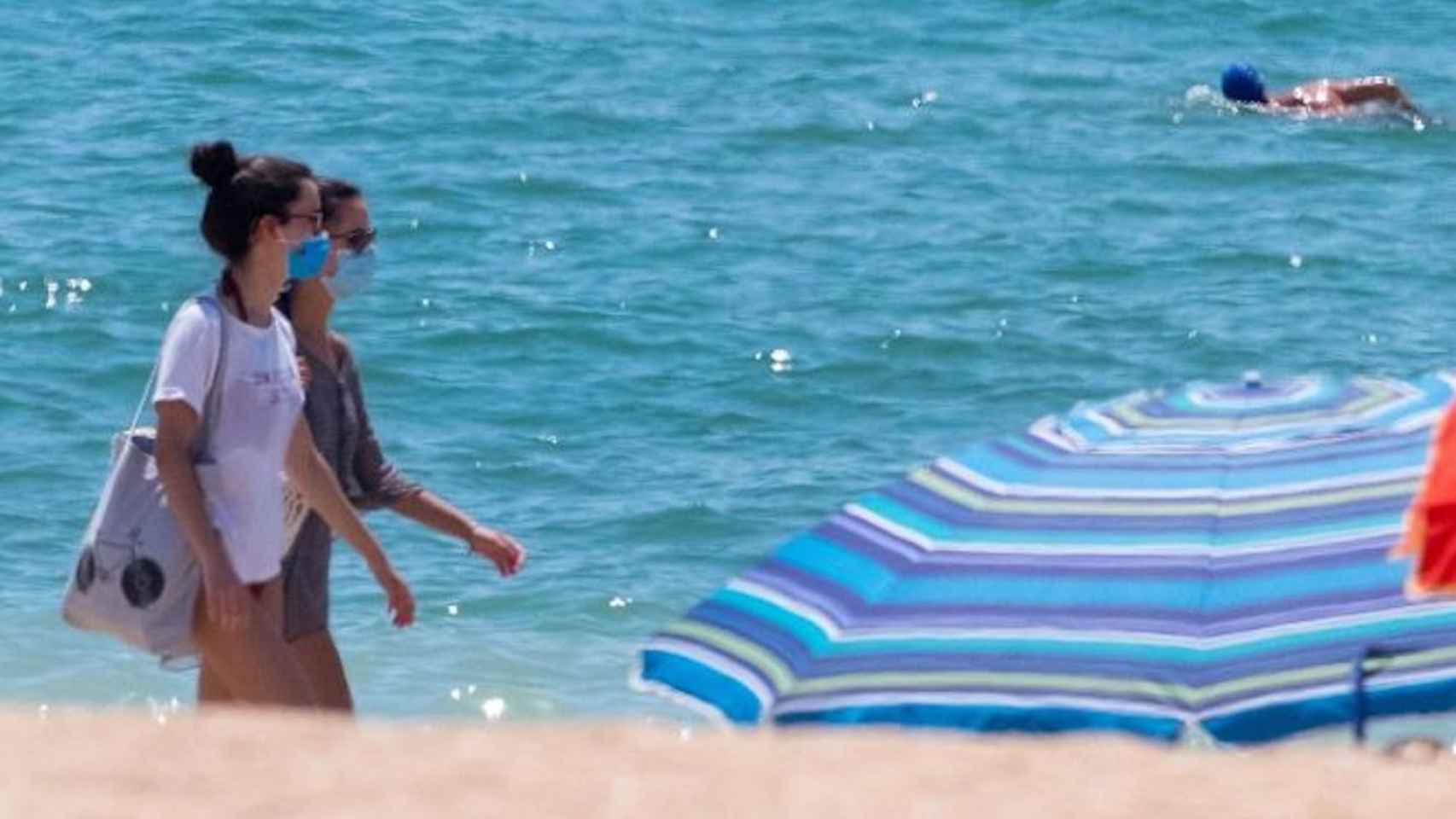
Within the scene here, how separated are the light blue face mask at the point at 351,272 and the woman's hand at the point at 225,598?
2.05 feet

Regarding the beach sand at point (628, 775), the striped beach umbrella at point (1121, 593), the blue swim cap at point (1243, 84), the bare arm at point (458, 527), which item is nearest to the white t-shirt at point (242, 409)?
the bare arm at point (458, 527)

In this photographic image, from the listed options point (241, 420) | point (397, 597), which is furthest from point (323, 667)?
point (241, 420)

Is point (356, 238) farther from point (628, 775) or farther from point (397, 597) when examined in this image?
point (628, 775)

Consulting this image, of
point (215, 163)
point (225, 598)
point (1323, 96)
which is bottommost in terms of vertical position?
point (1323, 96)

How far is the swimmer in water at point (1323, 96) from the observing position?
51.6 ft

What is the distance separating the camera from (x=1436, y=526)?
5074mm

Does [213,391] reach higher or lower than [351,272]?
lower

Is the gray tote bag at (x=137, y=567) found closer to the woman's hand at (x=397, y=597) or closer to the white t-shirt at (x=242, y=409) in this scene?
the white t-shirt at (x=242, y=409)

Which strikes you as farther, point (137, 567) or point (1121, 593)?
point (1121, 593)

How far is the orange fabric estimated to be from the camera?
5055mm

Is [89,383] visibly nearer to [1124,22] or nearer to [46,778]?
[46,778]

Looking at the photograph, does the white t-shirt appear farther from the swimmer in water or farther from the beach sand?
the swimmer in water

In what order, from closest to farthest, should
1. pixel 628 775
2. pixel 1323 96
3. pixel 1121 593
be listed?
1. pixel 628 775
2. pixel 1121 593
3. pixel 1323 96

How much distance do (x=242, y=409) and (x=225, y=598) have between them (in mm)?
287
